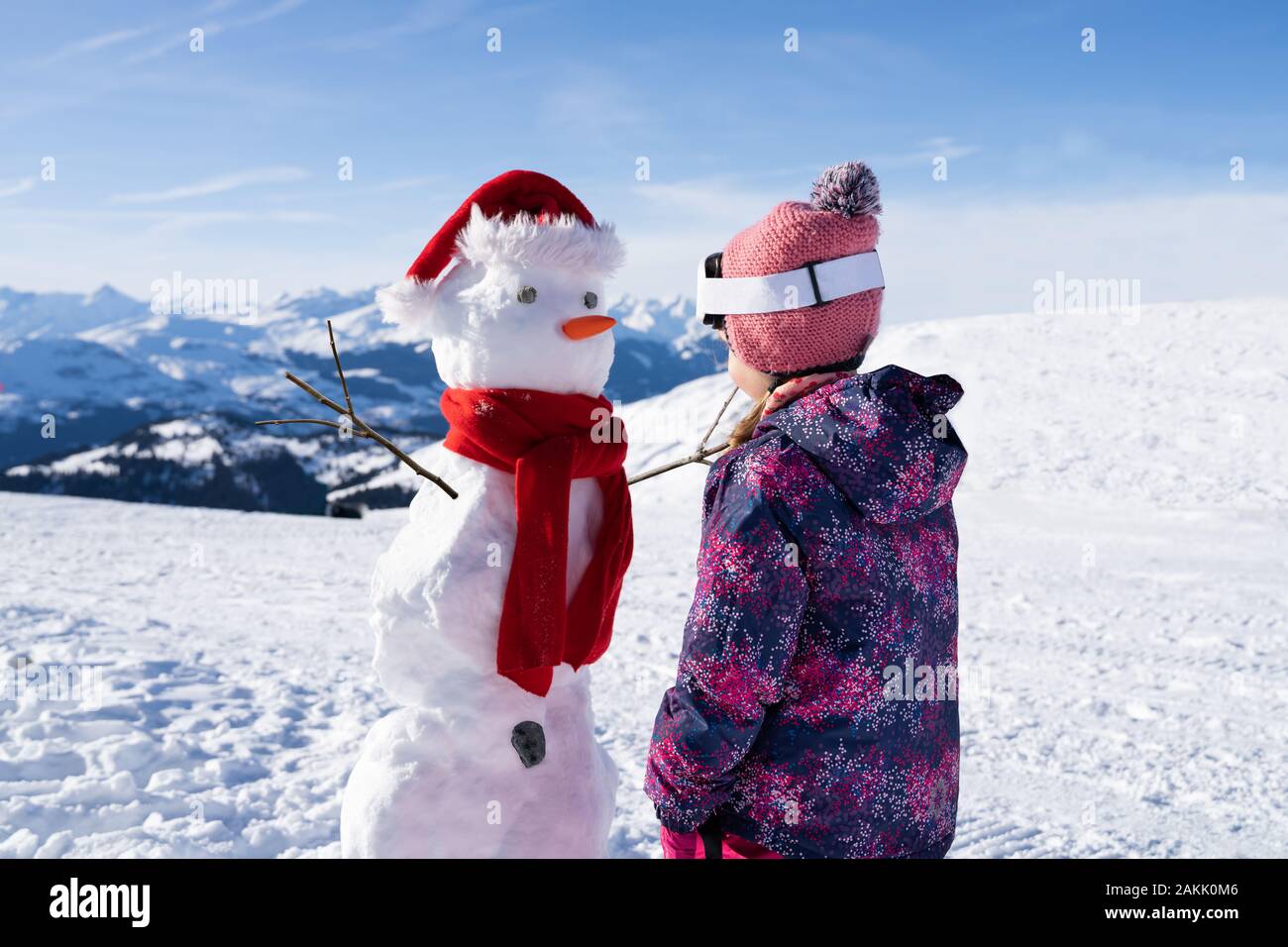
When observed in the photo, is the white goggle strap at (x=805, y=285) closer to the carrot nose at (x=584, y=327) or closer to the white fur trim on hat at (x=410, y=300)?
the carrot nose at (x=584, y=327)

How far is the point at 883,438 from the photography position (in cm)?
152

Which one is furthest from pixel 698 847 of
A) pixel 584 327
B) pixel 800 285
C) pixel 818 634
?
pixel 584 327

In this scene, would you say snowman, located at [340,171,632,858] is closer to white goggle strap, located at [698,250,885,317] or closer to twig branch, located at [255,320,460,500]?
twig branch, located at [255,320,460,500]

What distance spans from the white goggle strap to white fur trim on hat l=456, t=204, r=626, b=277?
0.52 m

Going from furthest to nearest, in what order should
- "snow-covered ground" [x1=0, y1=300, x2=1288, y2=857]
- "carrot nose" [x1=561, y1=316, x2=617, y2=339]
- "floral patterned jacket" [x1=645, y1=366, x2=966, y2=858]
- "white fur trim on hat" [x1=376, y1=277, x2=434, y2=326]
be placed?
"snow-covered ground" [x1=0, y1=300, x2=1288, y2=857] < "white fur trim on hat" [x1=376, y1=277, x2=434, y2=326] < "carrot nose" [x1=561, y1=316, x2=617, y2=339] < "floral patterned jacket" [x1=645, y1=366, x2=966, y2=858]

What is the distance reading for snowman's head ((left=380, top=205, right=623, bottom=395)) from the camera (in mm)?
2174

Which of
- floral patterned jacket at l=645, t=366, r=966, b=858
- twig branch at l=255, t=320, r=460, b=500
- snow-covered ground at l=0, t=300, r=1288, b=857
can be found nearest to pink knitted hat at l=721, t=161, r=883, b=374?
floral patterned jacket at l=645, t=366, r=966, b=858

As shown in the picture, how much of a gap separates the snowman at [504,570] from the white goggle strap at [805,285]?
457 millimetres

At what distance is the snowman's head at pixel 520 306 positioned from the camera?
2.17 metres

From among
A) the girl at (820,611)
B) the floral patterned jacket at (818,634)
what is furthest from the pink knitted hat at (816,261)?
the floral patterned jacket at (818,634)

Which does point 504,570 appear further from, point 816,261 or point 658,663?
point 658,663

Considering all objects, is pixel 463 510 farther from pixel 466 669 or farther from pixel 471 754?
pixel 471 754

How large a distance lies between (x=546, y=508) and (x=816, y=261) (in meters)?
0.81
